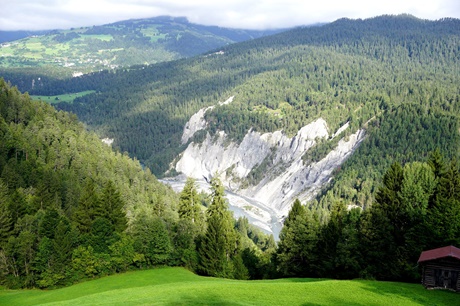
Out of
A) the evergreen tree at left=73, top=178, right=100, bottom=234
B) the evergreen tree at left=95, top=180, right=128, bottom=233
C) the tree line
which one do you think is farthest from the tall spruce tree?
the evergreen tree at left=73, top=178, right=100, bottom=234

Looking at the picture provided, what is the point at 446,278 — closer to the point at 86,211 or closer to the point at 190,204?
the point at 190,204

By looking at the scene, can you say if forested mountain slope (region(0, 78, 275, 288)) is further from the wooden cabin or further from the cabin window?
the cabin window

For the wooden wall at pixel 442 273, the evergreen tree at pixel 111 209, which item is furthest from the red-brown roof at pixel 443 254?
the evergreen tree at pixel 111 209

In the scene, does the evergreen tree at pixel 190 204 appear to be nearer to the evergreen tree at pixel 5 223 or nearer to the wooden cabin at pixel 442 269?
the evergreen tree at pixel 5 223

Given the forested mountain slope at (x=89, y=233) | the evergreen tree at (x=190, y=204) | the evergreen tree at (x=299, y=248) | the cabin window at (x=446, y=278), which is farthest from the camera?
the evergreen tree at (x=190, y=204)

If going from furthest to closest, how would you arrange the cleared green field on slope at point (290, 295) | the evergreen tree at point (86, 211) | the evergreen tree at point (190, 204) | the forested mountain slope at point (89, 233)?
the evergreen tree at point (190, 204)
the evergreen tree at point (86, 211)
the forested mountain slope at point (89, 233)
the cleared green field on slope at point (290, 295)

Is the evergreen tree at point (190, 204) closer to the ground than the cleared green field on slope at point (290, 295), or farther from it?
closer to the ground

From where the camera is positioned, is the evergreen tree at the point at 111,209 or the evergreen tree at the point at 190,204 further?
the evergreen tree at the point at 190,204

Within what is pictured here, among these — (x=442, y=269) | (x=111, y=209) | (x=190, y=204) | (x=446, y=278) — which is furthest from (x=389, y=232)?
(x=111, y=209)

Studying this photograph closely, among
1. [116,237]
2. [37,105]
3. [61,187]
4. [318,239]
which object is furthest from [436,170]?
[37,105]
